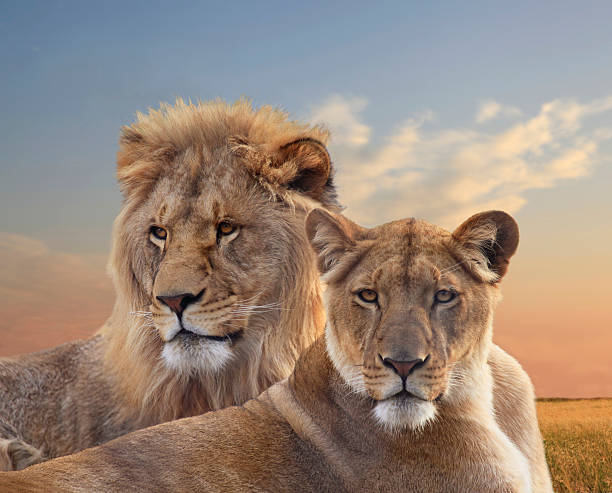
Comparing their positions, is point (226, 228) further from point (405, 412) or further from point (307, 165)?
point (405, 412)

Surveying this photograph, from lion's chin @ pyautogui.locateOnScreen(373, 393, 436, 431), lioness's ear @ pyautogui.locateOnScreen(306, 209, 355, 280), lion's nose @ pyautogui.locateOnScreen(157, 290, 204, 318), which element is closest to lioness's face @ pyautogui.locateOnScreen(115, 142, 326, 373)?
lion's nose @ pyautogui.locateOnScreen(157, 290, 204, 318)

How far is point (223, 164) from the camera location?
4.73 m

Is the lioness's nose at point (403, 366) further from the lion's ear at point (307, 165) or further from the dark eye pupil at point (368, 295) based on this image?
the lion's ear at point (307, 165)

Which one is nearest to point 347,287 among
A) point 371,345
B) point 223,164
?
point 371,345

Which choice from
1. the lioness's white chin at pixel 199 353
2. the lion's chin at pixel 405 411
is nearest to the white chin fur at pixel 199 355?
the lioness's white chin at pixel 199 353

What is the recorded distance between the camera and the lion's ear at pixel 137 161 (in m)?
4.98

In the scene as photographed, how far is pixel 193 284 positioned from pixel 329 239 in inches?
33.7

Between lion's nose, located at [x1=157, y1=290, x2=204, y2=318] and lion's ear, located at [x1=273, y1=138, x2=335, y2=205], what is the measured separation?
975 millimetres

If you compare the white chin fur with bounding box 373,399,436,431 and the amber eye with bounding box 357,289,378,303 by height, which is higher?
the amber eye with bounding box 357,289,378,303

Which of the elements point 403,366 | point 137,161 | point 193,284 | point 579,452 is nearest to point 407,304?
point 403,366

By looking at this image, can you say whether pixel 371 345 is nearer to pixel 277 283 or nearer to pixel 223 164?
pixel 277 283

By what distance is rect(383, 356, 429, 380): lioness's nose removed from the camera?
3221 millimetres

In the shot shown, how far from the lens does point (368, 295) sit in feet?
11.6

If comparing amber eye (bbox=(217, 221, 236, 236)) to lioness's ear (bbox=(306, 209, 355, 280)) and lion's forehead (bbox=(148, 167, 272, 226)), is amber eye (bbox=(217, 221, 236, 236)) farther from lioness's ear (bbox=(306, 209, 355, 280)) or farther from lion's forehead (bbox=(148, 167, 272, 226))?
lioness's ear (bbox=(306, 209, 355, 280))
